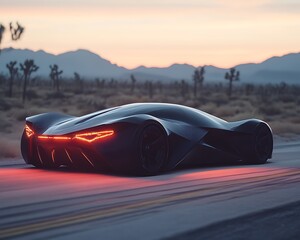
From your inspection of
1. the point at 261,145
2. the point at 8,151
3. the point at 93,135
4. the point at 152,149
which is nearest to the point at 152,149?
the point at 152,149

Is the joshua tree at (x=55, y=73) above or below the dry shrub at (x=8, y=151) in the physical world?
above

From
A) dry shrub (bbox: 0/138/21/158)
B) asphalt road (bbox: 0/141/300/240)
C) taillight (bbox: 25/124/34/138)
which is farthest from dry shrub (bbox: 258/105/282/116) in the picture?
taillight (bbox: 25/124/34/138)

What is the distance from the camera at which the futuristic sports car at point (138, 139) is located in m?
9.95

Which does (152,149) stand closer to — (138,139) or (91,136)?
(138,139)

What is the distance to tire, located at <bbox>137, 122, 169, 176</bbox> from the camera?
10.0m

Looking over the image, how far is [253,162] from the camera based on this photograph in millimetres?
12633

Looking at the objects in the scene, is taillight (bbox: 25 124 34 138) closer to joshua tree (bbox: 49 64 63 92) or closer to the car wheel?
the car wheel

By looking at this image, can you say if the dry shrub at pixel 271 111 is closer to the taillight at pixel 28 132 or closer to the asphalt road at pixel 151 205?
the asphalt road at pixel 151 205

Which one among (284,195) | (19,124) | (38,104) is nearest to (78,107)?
(38,104)

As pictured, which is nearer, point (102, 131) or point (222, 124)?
point (102, 131)

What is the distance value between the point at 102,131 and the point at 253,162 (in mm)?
3783

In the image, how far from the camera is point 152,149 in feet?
33.8

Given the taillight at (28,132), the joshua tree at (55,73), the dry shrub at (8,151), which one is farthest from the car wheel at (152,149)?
the joshua tree at (55,73)

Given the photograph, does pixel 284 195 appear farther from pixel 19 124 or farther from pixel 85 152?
pixel 19 124
